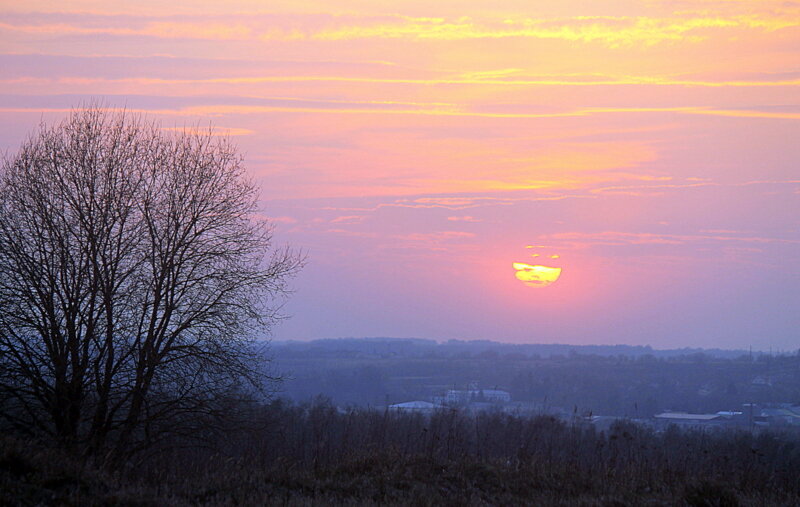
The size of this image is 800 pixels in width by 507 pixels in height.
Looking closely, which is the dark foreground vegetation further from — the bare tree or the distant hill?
the distant hill

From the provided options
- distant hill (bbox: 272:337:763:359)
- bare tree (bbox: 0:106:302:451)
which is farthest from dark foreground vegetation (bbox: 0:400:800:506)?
distant hill (bbox: 272:337:763:359)

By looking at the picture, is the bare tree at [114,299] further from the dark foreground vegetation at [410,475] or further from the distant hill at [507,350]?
the distant hill at [507,350]

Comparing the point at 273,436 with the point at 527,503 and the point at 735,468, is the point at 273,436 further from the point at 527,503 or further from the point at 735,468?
the point at 735,468

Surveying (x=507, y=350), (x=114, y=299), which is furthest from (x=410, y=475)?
(x=507, y=350)

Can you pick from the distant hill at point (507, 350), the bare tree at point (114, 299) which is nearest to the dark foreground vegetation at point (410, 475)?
the bare tree at point (114, 299)

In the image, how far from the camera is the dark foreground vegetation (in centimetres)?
950

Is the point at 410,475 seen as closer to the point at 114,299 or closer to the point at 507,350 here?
the point at 114,299

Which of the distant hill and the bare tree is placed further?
the distant hill

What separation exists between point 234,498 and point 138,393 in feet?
28.6

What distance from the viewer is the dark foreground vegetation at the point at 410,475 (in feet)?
31.2

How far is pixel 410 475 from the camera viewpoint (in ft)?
39.4

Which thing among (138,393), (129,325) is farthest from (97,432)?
(129,325)

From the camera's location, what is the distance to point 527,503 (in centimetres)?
1085

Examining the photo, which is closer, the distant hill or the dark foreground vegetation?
the dark foreground vegetation
